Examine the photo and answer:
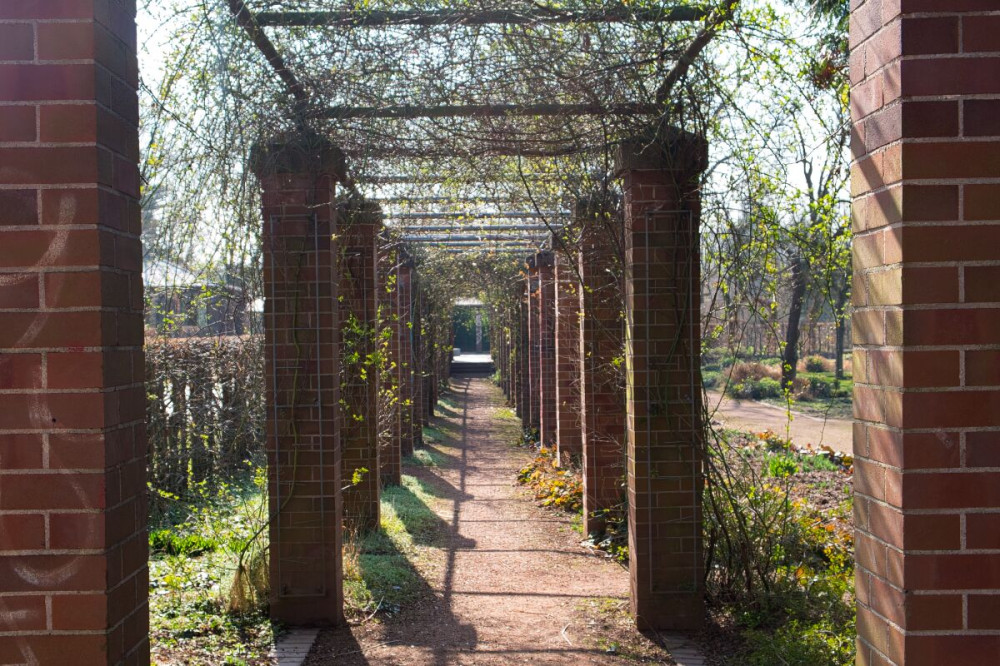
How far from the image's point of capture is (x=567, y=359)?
33.2 feet

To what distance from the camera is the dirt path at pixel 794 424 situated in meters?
13.9

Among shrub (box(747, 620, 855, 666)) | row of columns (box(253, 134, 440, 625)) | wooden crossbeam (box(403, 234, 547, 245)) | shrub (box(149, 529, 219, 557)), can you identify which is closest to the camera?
shrub (box(747, 620, 855, 666))

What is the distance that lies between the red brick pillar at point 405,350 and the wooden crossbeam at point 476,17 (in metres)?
6.96

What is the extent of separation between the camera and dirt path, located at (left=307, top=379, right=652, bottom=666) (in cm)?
496

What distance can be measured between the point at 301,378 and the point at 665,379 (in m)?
2.32

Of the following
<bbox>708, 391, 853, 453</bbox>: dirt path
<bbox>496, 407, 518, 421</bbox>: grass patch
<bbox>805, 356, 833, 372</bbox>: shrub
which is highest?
<bbox>805, 356, 833, 372</bbox>: shrub

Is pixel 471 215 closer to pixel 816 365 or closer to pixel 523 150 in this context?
pixel 523 150

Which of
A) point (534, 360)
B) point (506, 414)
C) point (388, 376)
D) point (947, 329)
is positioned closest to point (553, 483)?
point (388, 376)

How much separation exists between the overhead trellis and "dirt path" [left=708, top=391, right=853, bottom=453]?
7.40 meters

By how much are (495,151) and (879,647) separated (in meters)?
4.35

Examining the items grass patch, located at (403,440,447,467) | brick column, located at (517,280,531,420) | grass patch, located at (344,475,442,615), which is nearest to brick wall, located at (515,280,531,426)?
brick column, located at (517,280,531,420)

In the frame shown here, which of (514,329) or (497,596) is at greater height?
(514,329)

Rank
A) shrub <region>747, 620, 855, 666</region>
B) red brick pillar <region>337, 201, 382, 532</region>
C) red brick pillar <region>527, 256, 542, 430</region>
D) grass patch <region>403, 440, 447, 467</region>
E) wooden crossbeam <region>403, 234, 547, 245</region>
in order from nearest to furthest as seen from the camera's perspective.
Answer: shrub <region>747, 620, 855, 666</region>
red brick pillar <region>337, 201, 382, 532</region>
wooden crossbeam <region>403, 234, 547, 245</region>
grass patch <region>403, 440, 447, 467</region>
red brick pillar <region>527, 256, 542, 430</region>

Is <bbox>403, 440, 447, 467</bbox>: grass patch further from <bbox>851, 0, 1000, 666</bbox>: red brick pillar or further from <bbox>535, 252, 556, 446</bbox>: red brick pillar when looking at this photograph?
<bbox>851, 0, 1000, 666</bbox>: red brick pillar
